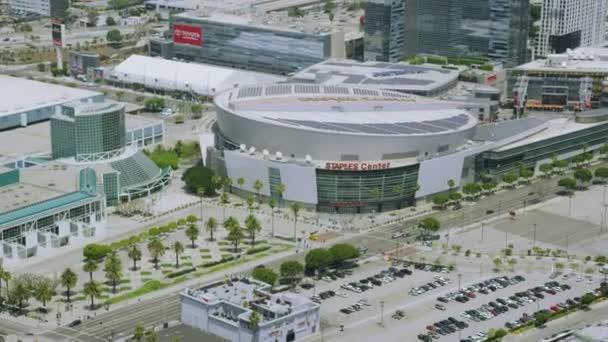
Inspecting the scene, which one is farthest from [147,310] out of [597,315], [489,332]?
[597,315]

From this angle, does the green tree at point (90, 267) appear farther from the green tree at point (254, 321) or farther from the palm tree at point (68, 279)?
the green tree at point (254, 321)

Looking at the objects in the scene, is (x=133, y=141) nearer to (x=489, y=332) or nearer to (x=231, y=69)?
(x=231, y=69)

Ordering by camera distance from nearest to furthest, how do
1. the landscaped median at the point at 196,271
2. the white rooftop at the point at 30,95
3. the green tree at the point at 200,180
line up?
the landscaped median at the point at 196,271 → the green tree at the point at 200,180 → the white rooftop at the point at 30,95

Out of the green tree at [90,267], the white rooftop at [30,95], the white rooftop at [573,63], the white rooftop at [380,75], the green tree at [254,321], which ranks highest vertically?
the white rooftop at [573,63]

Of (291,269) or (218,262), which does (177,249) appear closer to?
(218,262)

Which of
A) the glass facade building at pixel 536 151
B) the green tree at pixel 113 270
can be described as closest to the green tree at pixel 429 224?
the glass facade building at pixel 536 151
